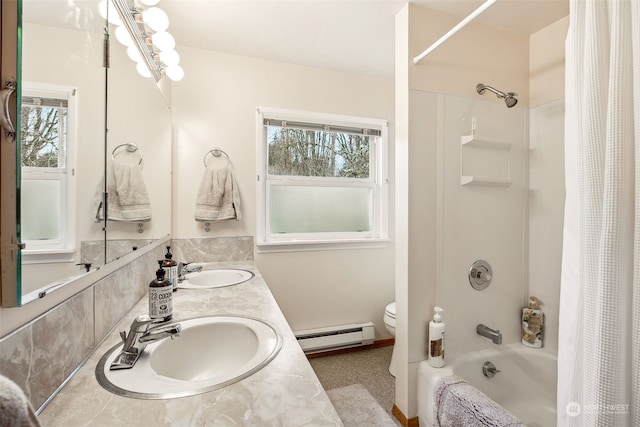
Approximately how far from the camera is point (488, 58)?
1719 mm

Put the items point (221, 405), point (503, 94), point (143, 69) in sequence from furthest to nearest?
point (503, 94) < point (143, 69) < point (221, 405)

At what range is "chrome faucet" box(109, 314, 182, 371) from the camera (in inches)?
27.2

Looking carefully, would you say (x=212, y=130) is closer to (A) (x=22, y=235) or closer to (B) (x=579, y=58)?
(A) (x=22, y=235)

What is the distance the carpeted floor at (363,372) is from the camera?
1.76m

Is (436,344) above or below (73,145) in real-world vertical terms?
below

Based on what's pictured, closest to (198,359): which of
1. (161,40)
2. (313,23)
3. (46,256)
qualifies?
(46,256)

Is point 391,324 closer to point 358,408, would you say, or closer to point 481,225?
point 358,408

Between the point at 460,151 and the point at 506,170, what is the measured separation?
1.29ft

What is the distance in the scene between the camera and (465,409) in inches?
37.9

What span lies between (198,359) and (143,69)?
131cm

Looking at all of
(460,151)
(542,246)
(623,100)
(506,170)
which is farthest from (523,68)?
(623,100)

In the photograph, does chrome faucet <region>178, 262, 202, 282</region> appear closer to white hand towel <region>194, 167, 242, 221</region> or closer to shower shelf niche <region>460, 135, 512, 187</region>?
white hand towel <region>194, 167, 242, 221</region>

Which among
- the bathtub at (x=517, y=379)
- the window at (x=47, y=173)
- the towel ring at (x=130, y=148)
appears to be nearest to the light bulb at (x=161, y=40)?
the towel ring at (x=130, y=148)

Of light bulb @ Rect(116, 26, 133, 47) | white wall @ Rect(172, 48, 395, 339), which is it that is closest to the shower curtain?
light bulb @ Rect(116, 26, 133, 47)
